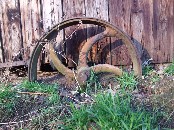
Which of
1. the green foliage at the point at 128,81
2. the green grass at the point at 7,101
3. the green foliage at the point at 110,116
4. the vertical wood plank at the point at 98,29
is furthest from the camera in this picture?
the vertical wood plank at the point at 98,29

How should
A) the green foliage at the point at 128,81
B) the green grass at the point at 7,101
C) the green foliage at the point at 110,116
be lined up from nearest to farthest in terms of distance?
the green foliage at the point at 110,116 → the green grass at the point at 7,101 → the green foliage at the point at 128,81

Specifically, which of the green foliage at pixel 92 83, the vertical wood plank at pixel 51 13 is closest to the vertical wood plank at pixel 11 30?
the vertical wood plank at pixel 51 13

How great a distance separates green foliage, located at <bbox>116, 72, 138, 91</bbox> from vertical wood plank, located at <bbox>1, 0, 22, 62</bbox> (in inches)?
46.6

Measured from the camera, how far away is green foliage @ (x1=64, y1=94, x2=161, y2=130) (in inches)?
97.3

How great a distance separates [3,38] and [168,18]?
1826 millimetres

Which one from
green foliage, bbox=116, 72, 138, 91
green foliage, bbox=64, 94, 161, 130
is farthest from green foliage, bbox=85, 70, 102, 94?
green foliage, bbox=64, 94, 161, 130

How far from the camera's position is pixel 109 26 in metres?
3.29

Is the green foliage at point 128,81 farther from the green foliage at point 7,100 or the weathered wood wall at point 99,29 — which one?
the green foliage at point 7,100

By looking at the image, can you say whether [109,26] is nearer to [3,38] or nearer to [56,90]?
[56,90]

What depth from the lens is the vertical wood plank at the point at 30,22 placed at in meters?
3.51

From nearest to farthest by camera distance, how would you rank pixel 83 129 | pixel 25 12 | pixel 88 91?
pixel 83 129 < pixel 88 91 < pixel 25 12

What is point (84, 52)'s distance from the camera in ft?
11.2

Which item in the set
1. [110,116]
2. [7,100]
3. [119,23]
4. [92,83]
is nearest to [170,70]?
[119,23]

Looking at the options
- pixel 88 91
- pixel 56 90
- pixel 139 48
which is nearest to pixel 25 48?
pixel 56 90
